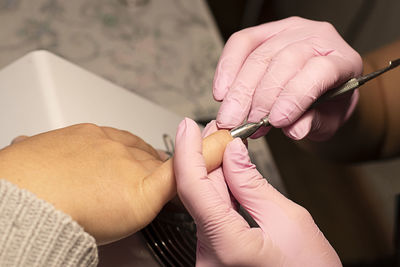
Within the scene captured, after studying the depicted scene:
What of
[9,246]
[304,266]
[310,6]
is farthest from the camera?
[310,6]

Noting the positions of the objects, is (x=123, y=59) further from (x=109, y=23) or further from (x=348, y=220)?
(x=348, y=220)

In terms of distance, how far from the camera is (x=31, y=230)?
0.44 metres

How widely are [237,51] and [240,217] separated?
0.34m

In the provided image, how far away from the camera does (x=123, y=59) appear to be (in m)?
1.11

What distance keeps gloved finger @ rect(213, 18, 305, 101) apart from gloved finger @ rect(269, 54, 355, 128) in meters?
0.11

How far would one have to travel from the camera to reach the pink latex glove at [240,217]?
51 centimetres

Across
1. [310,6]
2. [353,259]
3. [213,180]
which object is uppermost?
[310,6]

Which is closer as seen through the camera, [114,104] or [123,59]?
[114,104]

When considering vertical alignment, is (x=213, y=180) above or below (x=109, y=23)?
below

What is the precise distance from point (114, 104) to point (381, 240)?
3.52ft

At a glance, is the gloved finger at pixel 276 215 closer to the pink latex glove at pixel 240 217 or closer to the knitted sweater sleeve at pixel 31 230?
the pink latex glove at pixel 240 217

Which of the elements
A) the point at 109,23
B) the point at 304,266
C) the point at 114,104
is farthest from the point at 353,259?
the point at 109,23

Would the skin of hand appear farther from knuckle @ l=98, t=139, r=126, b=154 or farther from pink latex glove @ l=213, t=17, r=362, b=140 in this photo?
pink latex glove @ l=213, t=17, r=362, b=140

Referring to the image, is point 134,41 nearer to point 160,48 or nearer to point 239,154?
point 160,48
